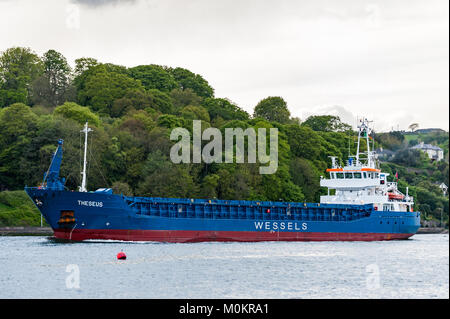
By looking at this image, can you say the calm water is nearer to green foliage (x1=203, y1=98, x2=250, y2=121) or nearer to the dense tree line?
the dense tree line

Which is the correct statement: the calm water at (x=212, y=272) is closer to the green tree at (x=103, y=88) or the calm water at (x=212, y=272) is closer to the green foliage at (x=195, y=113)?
the green foliage at (x=195, y=113)

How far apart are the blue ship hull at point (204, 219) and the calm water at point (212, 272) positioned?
72.3 inches

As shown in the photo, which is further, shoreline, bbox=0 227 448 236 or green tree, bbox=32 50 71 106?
green tree, bbox=32 50 71 106

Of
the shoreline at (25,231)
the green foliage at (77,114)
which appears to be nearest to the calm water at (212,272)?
the shoreline at (25,231)

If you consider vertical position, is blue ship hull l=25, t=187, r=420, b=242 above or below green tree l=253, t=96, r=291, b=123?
below

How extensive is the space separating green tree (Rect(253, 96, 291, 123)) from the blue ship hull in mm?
58561

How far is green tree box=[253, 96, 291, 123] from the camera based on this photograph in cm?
13188

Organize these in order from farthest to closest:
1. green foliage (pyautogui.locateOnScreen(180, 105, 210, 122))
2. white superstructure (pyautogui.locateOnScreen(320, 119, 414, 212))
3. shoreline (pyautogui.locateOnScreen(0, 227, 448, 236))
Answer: green foliage (pyautogui.locateOnScreen(180, 105, 210, 122)) → white superstructure (pyautogui.locateOnScreen(320, 119, 414, 212)) → shoreline (pyautogui.locateOnScreen(0, 227, 448, 236))

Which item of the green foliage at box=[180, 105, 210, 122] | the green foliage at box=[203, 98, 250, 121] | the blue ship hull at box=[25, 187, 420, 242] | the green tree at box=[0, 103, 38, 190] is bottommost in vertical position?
the blue ship hull at box=[25, 187, 420, 242]

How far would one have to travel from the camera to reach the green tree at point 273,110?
131875mm

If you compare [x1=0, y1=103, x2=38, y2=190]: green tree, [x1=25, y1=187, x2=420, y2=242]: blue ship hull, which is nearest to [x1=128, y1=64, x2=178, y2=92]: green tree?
[x1=0, y1=103, x2=38, y2=190]: green tree

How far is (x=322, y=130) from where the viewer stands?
5477 inches

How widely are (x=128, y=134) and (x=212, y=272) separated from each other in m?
51.9
